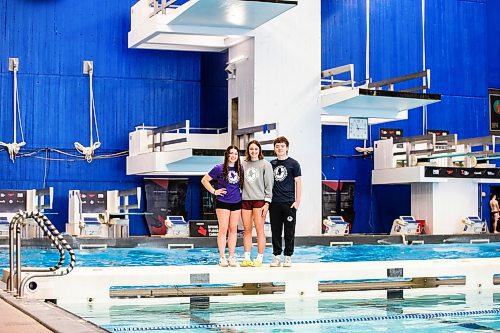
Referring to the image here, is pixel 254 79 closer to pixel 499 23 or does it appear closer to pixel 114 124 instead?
pixel 114 124

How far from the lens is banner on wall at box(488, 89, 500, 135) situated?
2988cm

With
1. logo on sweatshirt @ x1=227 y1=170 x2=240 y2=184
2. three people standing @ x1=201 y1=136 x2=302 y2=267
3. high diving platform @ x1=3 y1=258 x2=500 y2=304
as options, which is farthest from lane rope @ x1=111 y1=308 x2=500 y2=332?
logo on sweatshirt @ x1=227 y1=170 x2=240 y2=184

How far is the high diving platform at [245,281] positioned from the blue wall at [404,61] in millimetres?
15795

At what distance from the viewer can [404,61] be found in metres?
27.7

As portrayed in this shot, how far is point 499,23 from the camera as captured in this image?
30.7 meters

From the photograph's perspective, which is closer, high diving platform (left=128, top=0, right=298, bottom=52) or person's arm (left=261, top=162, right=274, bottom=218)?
person's arm (left=261, top=162, right=274, bottom=218)

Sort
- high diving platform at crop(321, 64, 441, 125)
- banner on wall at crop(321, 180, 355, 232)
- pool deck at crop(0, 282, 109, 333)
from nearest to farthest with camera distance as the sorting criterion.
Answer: pool deck at crop(0, 282, 109, 333), high diving platform at crop(321, 64, 441, 125), banner on wall at crop(321, 180, 355, 232)

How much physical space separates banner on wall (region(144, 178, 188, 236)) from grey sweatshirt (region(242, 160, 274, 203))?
45.5ft

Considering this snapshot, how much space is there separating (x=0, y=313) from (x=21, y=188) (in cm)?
1772

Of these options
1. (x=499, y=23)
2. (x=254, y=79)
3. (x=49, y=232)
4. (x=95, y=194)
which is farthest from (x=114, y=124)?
(x=49, y=232)

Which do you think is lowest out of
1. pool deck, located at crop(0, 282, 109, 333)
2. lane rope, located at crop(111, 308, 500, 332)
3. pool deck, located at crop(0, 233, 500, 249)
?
lane rope, located at crop(111, 308, 500, 332)

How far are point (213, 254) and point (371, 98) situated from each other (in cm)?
679

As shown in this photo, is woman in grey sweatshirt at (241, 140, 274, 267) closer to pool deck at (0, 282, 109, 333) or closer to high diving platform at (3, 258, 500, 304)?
high diving platform at (3, 258, 500, 304)

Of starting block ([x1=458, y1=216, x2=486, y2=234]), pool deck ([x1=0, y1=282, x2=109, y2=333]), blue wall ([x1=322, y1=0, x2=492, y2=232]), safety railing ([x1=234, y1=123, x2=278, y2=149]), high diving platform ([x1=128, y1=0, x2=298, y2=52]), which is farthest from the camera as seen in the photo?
blue wall ([x1=322, y1=0, x2=492, y2=232])
